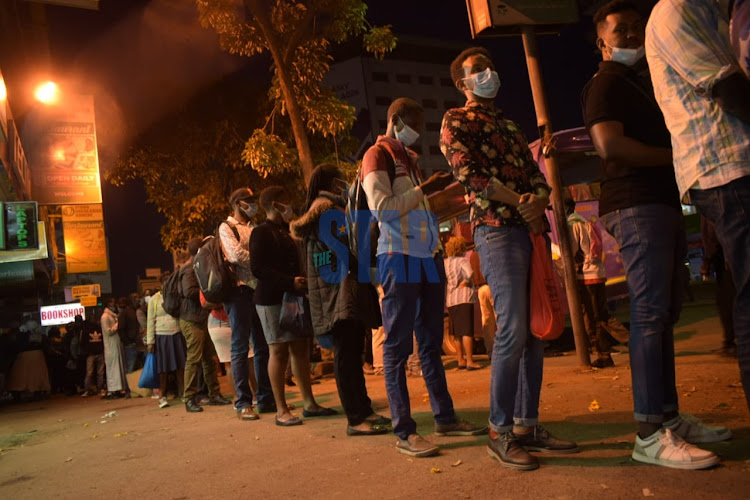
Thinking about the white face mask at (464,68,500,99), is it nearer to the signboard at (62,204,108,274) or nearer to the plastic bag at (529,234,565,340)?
the plastic bag at (529,234,565,340)

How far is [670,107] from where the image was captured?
2.88 metres

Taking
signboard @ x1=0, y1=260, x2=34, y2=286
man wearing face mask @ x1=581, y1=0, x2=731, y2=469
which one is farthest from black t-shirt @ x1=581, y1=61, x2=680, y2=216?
signboard @ x1=0, y1=260, x2=34, y2=286

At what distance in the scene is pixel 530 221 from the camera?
Result: 3.46 meters

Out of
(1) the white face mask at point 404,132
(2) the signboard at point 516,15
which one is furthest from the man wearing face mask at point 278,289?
(2) the signboard at point 516,15

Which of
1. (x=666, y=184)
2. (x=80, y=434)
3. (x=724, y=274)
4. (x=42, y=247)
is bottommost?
(x=80, y=434)

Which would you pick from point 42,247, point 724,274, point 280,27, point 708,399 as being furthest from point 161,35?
point 708,399

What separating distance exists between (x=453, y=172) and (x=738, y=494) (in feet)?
6.88

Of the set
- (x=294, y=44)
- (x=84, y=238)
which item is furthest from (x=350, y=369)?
(x=84, y=238)

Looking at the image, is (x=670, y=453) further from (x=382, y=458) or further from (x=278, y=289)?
(x=278, y=289)

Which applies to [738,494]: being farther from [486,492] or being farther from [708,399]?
[708,399]

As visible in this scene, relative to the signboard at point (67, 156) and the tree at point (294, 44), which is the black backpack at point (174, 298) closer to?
the tree at point (294, 44)

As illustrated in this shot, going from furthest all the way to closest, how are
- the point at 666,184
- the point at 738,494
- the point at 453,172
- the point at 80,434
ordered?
the point at 80,434 → the point at 453,172 → the point at 666,184 → the point at 738,494

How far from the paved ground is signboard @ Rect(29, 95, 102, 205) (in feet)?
34.1

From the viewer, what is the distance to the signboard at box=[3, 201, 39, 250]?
46.7 feet
